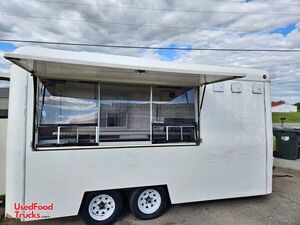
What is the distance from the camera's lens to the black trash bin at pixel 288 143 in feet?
28.2

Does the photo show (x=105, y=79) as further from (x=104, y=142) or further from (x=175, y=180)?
(x=175, y=180)

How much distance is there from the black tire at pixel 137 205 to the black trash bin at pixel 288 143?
665cm

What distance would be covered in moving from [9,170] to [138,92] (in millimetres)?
2316

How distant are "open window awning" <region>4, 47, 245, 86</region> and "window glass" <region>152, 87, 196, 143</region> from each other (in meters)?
0.24

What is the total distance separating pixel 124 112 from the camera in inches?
164

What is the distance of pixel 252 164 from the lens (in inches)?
180

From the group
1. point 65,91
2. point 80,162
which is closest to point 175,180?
point 80,162

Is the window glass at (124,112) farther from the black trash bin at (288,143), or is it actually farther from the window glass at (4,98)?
the black trash bin at (288,143)

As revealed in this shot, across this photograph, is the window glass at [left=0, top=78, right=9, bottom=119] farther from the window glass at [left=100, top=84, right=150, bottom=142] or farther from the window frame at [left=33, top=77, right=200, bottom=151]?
the window glass at [left=100, top=84, right=150, bottom=142]

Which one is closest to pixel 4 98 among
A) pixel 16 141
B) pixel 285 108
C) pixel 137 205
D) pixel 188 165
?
pixel 16 141

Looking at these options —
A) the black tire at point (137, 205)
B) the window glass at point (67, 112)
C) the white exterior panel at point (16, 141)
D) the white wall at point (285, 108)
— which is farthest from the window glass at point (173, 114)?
the white wall at point (285, 108)

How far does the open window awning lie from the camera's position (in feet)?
9.78

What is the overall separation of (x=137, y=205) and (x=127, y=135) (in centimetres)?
119

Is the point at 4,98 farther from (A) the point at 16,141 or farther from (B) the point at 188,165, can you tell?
(B) the point at 188,165
